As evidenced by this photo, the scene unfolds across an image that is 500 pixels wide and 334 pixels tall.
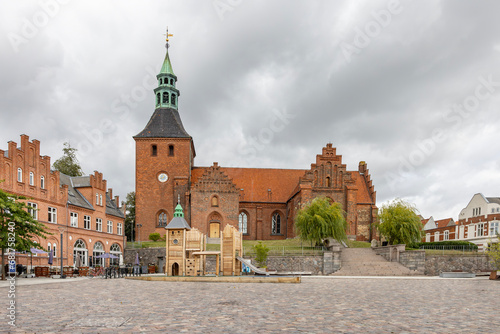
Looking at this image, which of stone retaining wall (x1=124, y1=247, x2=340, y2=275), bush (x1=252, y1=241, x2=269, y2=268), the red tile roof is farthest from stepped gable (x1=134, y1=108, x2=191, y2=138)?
the red tile roof

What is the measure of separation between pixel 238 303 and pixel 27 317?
535 centimetres

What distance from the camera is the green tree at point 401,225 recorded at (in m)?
42.9

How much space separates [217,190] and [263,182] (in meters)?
10.6

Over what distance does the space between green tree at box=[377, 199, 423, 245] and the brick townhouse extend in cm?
2926

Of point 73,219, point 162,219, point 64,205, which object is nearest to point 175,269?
point 64,205

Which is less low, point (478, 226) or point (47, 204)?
point (47, 204)

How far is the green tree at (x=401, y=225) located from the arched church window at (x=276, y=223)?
1830 centimetres

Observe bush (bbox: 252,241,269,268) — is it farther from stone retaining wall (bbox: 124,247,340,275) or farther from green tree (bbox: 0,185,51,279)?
green tree (bbox: 0,185,51,279)

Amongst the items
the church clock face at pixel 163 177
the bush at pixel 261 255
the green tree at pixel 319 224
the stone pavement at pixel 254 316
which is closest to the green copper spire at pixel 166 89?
the church clock face at pixel 163 177

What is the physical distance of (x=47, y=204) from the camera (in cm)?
3819

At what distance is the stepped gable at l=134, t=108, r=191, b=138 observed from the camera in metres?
56.9

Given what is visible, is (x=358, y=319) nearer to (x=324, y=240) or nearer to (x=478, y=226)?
(x=324, y=240)

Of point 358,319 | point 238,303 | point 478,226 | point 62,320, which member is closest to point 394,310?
point 358,319

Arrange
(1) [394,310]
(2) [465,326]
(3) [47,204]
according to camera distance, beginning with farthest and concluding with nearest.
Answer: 1. (3) [47,204]
2. (1) [394,310]
3. (2) [465,326]
